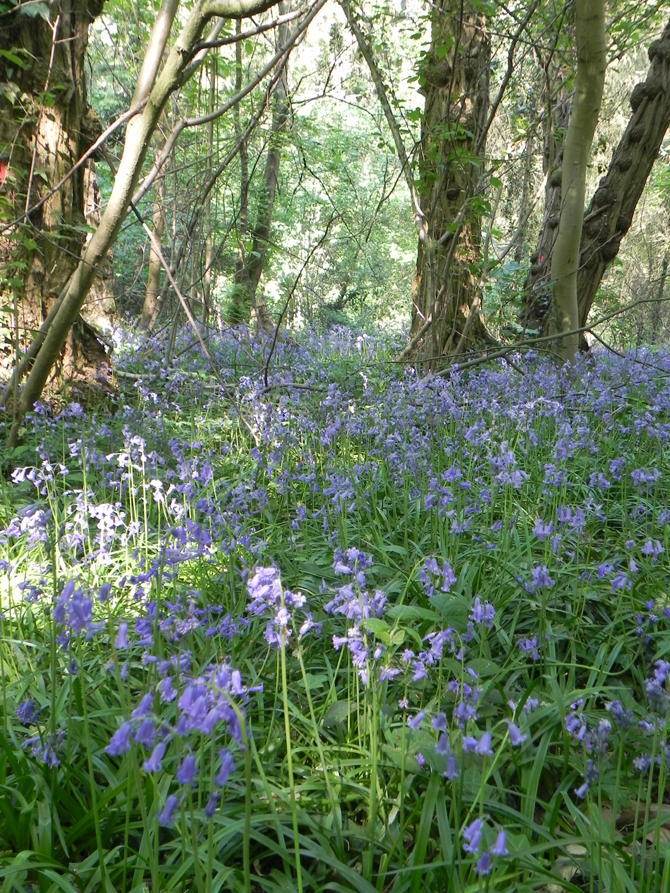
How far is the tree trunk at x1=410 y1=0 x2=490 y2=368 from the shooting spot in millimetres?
5773

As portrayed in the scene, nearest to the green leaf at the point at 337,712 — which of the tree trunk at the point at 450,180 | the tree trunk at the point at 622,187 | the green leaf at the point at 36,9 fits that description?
the tree trunk at the point at 450,180

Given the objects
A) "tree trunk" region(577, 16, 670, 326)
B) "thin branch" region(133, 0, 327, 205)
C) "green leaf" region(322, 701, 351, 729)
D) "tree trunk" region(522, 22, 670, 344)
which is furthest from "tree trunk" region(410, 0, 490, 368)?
"green leaf" region(322, 701, 351, 729)

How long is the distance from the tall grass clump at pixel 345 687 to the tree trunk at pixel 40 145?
1.45 metres

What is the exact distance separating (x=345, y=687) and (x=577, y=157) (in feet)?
18.3

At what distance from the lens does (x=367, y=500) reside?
3658mm

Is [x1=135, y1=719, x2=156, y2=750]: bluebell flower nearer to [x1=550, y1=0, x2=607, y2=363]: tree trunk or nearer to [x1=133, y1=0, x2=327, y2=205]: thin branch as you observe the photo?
[x1=133, y1=0, x2=327, y2=205]: thin branch

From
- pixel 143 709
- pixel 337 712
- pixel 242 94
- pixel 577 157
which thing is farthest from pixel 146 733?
pixel 577 157

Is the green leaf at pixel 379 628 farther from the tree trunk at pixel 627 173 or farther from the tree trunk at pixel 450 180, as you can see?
the tree trunk at pixel 627 173

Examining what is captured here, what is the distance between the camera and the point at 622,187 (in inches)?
316

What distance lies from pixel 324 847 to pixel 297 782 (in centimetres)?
27

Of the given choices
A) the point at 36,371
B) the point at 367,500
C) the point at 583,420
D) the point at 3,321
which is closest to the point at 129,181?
the point at 36,371

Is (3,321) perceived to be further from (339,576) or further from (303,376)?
(339,576)

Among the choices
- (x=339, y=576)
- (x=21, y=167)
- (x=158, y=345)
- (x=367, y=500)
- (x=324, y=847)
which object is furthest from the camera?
(x=158, y=345)

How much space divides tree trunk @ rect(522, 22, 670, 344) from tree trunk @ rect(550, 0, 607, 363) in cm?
80
